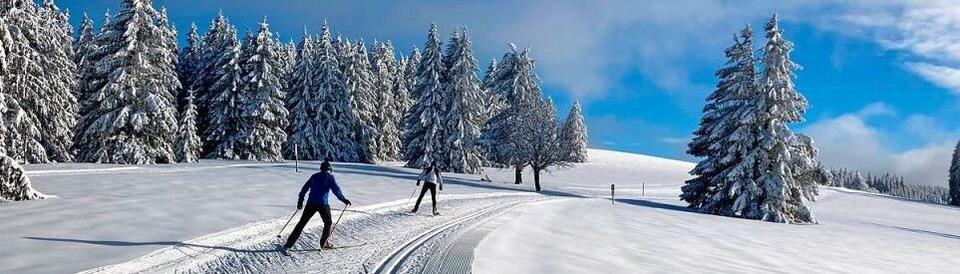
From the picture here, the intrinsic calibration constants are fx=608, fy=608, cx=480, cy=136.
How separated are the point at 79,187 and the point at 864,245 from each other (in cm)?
2464

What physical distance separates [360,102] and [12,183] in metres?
41.3

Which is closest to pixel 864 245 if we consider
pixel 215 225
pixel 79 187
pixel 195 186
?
pixel 215 225

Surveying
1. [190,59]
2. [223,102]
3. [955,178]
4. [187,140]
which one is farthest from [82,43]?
[955,178]

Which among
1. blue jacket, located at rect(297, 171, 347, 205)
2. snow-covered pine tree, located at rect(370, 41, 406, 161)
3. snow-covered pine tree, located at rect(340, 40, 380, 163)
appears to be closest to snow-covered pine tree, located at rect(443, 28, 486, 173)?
snow-covered pine tree, located at rect(340, 40, 380, 163)

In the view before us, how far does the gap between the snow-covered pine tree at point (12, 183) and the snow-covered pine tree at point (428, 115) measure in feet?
102

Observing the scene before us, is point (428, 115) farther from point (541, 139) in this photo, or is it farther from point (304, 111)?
point (304, 111)

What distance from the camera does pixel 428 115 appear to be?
4662 cm

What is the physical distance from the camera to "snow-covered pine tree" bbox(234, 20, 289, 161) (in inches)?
1821

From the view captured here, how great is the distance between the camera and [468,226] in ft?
49.2

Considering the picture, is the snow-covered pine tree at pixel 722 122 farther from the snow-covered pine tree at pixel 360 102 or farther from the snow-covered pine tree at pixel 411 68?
the snow-covered pine tree at pixel 411 68

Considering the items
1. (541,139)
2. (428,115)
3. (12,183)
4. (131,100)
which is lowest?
(12,183)

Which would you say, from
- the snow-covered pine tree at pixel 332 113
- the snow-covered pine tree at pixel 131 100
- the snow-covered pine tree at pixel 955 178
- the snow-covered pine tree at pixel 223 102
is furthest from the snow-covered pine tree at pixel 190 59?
the snow-covered pine tree at pixel 955 178

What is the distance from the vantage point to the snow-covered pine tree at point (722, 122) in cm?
3012

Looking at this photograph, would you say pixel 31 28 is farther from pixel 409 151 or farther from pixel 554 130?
pixel 554 130
